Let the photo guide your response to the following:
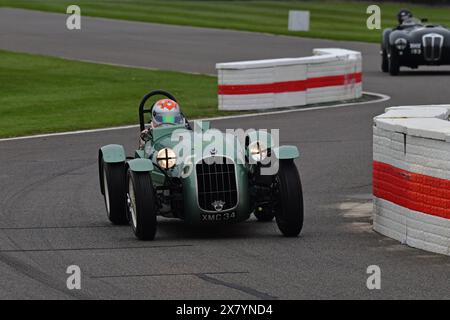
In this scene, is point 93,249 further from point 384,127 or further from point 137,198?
point 384,127

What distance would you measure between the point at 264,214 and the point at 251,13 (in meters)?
48.6

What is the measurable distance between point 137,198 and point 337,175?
5269 mm

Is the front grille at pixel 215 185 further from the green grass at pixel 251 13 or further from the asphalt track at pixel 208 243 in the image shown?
the green grass at pixel 251 13

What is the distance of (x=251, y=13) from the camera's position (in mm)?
60688

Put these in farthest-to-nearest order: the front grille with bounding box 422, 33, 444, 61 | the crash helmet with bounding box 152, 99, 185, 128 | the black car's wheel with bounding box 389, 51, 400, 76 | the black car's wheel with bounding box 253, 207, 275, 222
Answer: the black car's wheel with bounding box 389, 51, 400, 76, the front grille with bounding box 422, 33, 444, 61, the crash helmet with bounding box 152, 99, 185, 128, the black car's wheel with bounding box 253, 207, 275, 222

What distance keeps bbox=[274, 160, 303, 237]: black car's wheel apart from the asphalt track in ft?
0.42

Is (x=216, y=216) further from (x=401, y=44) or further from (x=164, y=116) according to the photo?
(x=401, y=44)

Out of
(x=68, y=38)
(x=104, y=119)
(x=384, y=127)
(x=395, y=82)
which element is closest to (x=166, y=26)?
(x=68, y=38)

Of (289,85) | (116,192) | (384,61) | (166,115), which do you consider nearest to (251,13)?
(384,61)

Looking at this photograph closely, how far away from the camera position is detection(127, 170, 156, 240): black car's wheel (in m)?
11.4

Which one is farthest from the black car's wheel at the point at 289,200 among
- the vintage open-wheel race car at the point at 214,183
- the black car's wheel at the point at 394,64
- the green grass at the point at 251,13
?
the green grass at the point at 251,13

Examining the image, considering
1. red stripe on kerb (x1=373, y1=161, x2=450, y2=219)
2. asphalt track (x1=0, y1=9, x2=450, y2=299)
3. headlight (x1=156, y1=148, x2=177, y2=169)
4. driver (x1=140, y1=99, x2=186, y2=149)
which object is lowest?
asphalt track (x1=0, y1=9, x2=450, y2=299)

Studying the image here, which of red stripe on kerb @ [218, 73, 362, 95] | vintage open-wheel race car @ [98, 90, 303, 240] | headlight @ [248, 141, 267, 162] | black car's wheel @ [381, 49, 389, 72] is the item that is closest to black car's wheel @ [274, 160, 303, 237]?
vintage open-wheel race car @ [98, 90, 303, 240]

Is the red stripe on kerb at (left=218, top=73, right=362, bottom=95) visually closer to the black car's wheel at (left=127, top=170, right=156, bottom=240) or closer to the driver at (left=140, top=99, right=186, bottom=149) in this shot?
the driver at (left=140, top=99, right=186, bottom=149)
